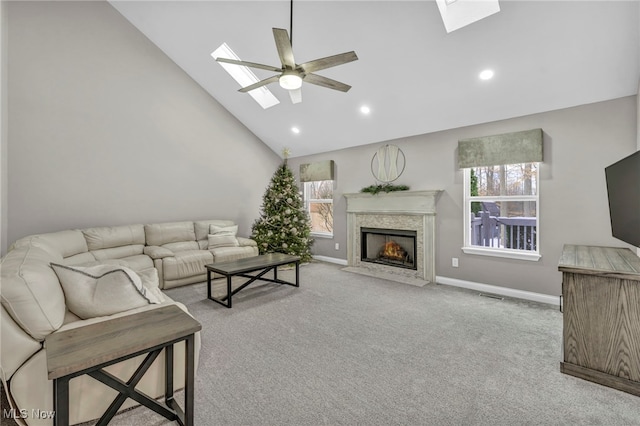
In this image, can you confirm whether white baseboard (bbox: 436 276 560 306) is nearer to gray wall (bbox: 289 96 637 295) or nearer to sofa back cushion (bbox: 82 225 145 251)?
gray wall (bbox: 289 96 637 295)

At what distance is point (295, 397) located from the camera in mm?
1826

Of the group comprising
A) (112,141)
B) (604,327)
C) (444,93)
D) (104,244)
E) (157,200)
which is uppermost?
(444,93)

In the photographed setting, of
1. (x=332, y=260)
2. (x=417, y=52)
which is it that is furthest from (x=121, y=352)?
(x=332, y=260)

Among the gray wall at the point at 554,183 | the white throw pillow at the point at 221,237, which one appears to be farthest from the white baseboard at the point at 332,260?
the gray wall at the point at 554,183

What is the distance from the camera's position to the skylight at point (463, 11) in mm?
2744

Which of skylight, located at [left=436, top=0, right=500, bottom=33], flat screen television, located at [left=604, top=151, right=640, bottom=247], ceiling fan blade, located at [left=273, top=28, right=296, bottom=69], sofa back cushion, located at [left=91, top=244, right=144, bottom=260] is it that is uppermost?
skylight, located at [left=436, top=0, right=500, bottom=33]

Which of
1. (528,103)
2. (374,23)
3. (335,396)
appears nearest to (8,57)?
(374,23)

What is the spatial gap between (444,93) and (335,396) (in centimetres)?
372

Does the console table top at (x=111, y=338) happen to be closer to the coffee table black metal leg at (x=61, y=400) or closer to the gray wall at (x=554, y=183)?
the coffee table black metal leg at (x=61, y=400)

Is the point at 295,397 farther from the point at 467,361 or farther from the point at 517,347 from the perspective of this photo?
the point at 517,347

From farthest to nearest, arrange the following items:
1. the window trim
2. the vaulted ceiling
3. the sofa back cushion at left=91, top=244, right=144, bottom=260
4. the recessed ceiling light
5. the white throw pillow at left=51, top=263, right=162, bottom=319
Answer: the window trim → the sofa back cushion at left=91, top=244, right=144, bottom=260 → the recessed ceiling light → the vaulted ceiling → the white throw pillow at left=51, top=263, right=162, bottom=319

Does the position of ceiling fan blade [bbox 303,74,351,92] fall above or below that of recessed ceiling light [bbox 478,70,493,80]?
below

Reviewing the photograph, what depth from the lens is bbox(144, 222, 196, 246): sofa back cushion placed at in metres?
4.70

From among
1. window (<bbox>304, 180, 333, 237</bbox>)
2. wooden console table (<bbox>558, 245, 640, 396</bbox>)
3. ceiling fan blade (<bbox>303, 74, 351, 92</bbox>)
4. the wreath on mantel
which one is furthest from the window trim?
wooden console table (<bbox>558, 245, 640, 396</bbox>)
